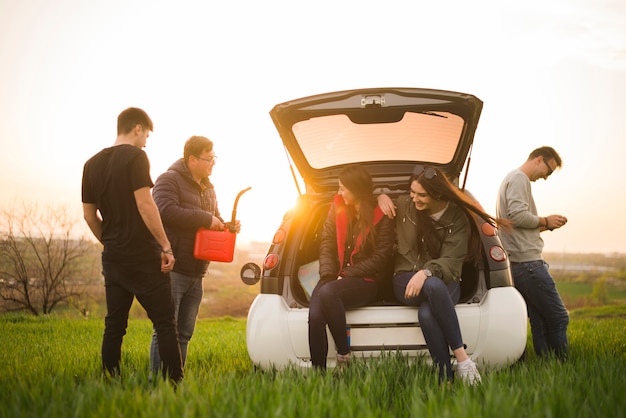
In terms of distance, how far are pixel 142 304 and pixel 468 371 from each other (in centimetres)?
228

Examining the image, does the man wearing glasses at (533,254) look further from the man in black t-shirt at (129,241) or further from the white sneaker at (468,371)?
the man in black t-shirt at (129,241)

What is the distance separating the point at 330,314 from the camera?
140 inches

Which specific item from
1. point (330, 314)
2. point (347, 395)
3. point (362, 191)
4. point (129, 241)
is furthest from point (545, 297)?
point (129, 241)

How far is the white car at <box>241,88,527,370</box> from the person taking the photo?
3.62m

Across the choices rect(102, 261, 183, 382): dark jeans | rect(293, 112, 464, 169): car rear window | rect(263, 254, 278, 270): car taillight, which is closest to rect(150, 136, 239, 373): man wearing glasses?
rect(102, 261, 183, 382): dark jeans

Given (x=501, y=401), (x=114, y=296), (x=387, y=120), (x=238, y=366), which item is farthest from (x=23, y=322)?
(x=501, y=401)

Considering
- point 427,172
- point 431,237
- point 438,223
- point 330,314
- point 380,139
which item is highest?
point 380,139

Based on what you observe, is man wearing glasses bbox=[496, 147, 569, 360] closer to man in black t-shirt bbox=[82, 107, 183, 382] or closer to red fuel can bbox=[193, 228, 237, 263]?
red fuel can bbox=[193, 228, 237, 263]

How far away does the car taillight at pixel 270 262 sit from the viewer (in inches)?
156

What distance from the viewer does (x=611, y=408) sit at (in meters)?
2.63

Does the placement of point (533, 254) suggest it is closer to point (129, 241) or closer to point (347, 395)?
point (347, 395)

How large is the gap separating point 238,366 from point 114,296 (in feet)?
5.62

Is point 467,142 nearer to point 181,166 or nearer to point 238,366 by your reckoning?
point 181,166

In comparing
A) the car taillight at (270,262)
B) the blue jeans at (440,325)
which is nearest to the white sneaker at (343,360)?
the blue jeans at (440,325)
